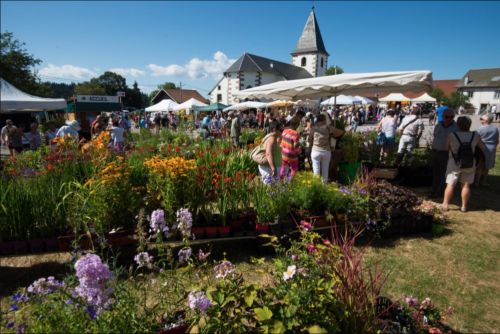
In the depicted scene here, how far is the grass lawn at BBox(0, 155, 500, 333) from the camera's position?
2.48 m

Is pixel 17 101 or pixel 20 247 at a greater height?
pixel 17 101

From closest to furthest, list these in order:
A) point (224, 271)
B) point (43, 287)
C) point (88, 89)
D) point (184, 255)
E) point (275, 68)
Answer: point (43, 287) < point (224, 271) < point (184, 255) < point (275, 68) < point (88, 89)

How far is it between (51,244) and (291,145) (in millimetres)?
3481

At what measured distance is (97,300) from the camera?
1.35m

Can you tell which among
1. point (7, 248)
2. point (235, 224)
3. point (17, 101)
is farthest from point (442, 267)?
point (17, 101)

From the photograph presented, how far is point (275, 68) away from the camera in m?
46.0

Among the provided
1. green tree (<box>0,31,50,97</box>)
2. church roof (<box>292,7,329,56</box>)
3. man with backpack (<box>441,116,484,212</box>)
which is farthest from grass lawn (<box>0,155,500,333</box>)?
church roof (<box>292,7,329,56</box>)

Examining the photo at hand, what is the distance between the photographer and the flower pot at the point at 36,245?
9.20 feet

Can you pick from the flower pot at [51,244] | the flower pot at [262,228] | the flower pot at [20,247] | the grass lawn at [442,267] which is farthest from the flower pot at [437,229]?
the flower pot at [20,247]

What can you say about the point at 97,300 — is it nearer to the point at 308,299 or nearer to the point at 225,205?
the point at 308,299

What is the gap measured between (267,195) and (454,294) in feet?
6.90

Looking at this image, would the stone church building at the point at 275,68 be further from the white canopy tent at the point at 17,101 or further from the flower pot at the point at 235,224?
the flower pot at the point at 235,224

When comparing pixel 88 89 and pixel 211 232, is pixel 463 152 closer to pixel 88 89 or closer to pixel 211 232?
pixel 211 232

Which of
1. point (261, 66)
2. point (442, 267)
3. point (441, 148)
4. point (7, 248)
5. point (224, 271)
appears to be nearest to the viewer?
point (224, 271)
